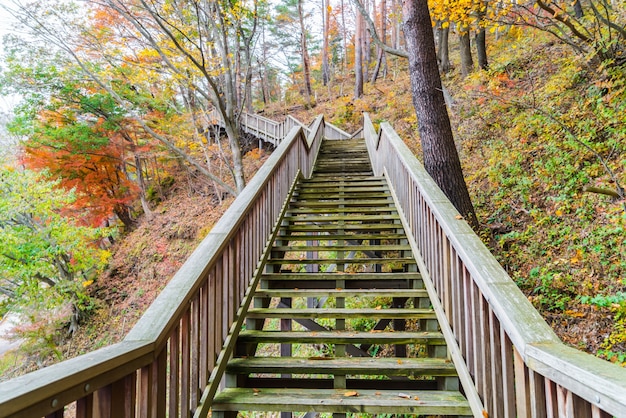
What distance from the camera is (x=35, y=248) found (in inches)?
404

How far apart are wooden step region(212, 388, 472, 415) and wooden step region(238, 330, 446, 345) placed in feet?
1.37

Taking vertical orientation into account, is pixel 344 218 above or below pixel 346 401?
above

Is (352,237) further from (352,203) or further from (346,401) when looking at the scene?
(346,401)

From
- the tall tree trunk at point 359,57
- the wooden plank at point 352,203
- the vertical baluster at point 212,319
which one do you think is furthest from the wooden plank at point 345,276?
the tall tree trunk at point 359,57

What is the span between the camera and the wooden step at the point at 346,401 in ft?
6.88

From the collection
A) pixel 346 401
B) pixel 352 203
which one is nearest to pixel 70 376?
pixel 346 401

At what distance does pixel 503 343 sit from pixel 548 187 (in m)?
4.02

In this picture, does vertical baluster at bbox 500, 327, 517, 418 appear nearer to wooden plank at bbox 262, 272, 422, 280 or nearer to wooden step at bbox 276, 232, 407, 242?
wooden plank at bbox 262, 272, 422, 280

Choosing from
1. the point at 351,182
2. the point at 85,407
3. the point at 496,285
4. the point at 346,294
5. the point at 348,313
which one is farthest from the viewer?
the point at 351,182

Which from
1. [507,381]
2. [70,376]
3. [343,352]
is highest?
[70,376]

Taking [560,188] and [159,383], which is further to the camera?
[560,188]

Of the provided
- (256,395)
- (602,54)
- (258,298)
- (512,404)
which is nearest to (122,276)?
(258,298)

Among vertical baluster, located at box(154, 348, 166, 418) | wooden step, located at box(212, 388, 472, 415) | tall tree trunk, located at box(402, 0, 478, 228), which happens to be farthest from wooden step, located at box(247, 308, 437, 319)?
tall tree trunk, located at box(402, 0, 478, 228)

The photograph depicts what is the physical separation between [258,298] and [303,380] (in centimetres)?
96
